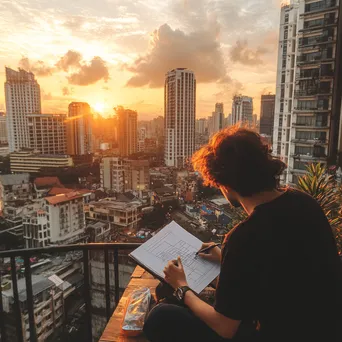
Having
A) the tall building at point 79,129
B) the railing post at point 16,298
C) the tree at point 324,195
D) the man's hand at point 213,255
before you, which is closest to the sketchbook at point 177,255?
the man's hand at point 213,255

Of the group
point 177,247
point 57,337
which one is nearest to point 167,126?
point 57,337

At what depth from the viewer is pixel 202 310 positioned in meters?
0.76

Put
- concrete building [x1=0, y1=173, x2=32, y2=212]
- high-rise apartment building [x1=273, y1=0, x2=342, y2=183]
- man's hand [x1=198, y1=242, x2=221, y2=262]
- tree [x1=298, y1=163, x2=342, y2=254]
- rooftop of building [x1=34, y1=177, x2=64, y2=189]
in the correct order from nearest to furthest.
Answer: man's hand [x1=198, y1=242, x2=221, y2=262] → tree [x1=298, y1=163, x2=342, y2=254] → high-rise apartment building [x1=273, y1=0, x2=342, y2=183] → concrete building [x1=0, y1=173, x2=32, y2=212] → rooftop of building [x1=34, y1=177, x2=64, y2=189]

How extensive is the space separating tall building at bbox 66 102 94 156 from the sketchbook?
32.1 metres

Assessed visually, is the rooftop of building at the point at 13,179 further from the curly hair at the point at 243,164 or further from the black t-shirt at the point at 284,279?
the black t-shirt at the point at 284,279

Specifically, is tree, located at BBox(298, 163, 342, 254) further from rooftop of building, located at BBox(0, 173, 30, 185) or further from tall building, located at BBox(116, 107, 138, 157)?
tall building, located at BBox(116, 107, 138, 157)

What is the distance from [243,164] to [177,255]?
0.45m

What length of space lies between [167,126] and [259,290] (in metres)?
28.7

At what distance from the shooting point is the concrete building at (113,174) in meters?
22.3

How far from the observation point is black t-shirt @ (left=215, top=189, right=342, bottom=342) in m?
0.64

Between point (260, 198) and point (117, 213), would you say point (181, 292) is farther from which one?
point (117, 213)

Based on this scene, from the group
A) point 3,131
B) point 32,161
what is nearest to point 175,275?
point 32,161

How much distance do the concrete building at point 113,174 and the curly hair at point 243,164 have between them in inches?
852

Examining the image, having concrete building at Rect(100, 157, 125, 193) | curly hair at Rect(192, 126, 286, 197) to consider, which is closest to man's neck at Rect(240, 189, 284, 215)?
curly hair at Rect(192, 126, 286, 197)
